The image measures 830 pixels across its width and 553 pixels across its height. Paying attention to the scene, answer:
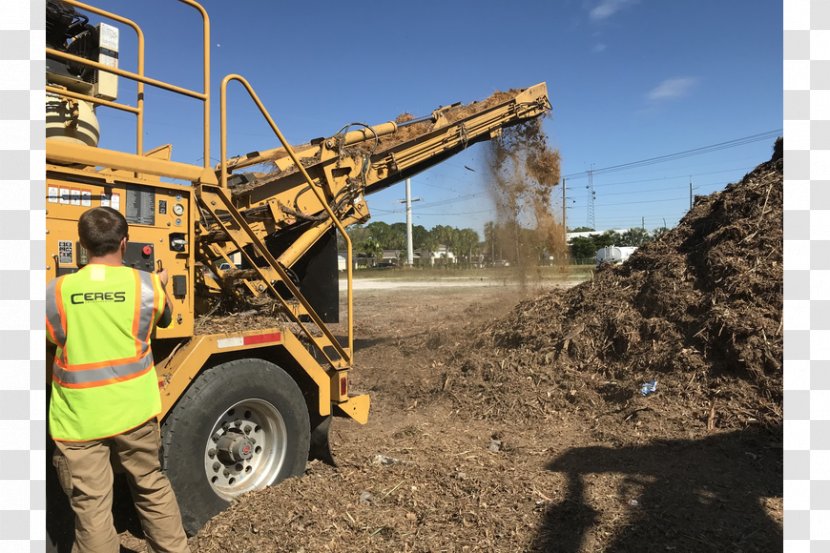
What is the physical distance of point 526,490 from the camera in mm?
3928

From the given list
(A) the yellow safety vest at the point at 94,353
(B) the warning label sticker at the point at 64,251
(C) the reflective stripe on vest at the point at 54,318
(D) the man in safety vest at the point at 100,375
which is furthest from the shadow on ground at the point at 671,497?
(B) the warning label sticker at the point at 64,251

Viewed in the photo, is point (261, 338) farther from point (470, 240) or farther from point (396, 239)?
point (396, 239)

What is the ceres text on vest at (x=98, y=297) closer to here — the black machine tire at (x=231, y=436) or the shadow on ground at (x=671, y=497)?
the black machine tire at (x=231, y=436)

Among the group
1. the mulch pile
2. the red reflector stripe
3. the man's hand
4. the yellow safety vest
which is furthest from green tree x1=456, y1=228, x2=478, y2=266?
the yellow safety vest

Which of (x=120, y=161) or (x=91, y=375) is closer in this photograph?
(x=91, y=375)

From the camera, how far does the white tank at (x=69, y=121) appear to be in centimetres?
339

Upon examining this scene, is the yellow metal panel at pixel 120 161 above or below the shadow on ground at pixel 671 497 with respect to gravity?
above

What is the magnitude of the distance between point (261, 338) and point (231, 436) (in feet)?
2.13

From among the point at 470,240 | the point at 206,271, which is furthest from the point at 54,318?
the point at 470,240

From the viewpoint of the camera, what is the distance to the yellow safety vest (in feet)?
8.33

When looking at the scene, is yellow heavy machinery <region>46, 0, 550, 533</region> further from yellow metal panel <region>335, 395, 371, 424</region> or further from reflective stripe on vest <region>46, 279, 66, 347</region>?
reflective stripe on vest <region>46, 279, 66, 347</region>

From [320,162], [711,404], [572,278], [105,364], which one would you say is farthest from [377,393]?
[572,278]

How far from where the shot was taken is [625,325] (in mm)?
6629

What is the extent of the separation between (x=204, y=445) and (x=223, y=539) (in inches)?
21.8
